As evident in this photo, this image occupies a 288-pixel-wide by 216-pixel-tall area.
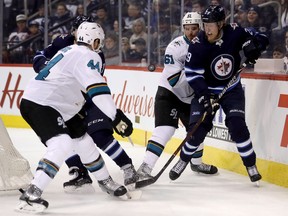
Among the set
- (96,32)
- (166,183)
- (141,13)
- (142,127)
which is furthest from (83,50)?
(141,13)

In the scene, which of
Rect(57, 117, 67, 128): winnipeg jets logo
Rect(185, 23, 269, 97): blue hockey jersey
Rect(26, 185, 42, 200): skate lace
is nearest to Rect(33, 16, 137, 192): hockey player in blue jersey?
Rect(57, 117, 67, 128): winnipeg jets logo

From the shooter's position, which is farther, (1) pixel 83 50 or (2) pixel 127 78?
(2) pixel 127 78

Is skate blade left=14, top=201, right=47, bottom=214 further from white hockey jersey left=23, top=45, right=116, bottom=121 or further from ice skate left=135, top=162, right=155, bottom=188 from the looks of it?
ice skate left=135, top=162, right=155, bottom=188

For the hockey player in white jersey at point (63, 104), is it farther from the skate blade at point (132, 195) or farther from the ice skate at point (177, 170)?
the ice skate at point (177, 170)

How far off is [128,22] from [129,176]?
384cm

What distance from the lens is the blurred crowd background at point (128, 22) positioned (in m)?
5.81

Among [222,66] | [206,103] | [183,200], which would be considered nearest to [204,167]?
[206,103]

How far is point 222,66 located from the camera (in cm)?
485

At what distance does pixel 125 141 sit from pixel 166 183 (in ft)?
7.68

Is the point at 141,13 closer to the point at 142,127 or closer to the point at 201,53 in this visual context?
the point at 142,127

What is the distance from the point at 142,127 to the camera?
7113mm

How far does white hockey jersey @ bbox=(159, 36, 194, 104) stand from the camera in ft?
16.5

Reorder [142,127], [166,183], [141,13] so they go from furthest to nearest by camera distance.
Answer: [141,13], [142,127], [166,183]

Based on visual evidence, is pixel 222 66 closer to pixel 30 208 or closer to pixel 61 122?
pixel 61 122
